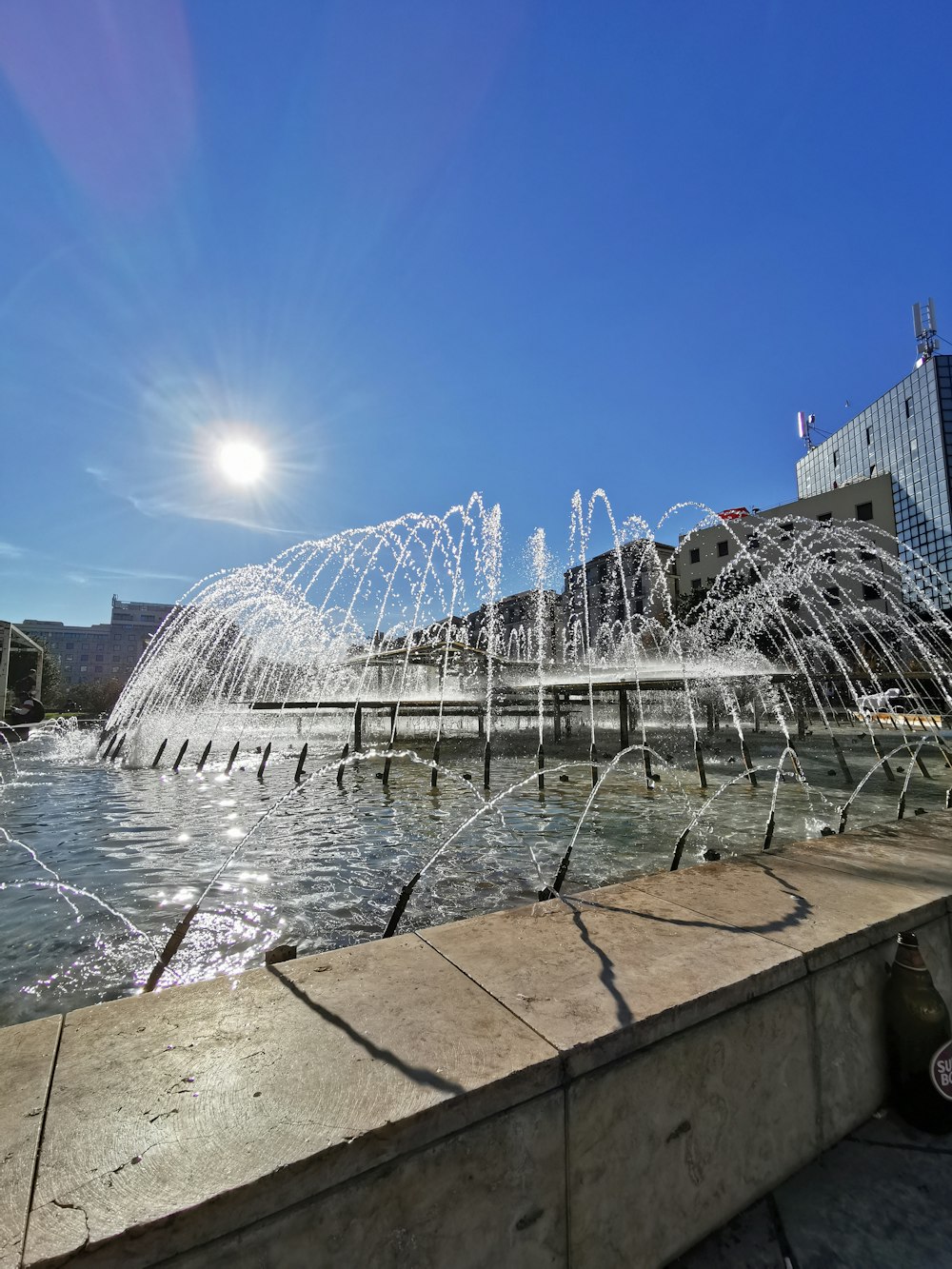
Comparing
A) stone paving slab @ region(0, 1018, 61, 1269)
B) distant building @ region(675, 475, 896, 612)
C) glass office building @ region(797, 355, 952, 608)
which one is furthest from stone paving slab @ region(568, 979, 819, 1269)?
glass office building @ region(797, 355, 952, 608)

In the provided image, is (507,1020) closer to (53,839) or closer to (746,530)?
(53,839)

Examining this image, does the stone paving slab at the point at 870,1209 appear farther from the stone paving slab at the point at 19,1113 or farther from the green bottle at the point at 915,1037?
the stone paving slab at the point at 19,1113

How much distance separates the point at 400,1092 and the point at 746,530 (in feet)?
223

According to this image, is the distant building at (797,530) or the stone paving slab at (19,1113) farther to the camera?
the distant building at (797,530)

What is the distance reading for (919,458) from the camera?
67125 millimetres

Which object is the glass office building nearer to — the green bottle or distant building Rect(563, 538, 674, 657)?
distant building Rect(563, 538, 674, 657)

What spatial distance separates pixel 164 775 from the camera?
13.6m

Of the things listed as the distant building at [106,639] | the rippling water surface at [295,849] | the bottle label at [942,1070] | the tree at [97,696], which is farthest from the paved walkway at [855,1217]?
the distant building at [106,639]

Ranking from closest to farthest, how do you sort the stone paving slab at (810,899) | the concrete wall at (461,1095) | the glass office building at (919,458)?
the concrete wall at (461,1095)
the stone paving slab at (810,899)
the glass office building at (919,458)

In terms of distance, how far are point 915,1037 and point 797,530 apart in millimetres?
61444

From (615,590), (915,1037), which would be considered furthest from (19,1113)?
(615,590)

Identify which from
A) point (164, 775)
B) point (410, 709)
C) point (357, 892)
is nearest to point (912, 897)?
point (357, 892)

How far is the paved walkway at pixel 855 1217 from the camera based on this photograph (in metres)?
1.90

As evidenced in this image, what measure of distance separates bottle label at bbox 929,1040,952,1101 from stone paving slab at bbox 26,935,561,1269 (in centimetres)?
177
